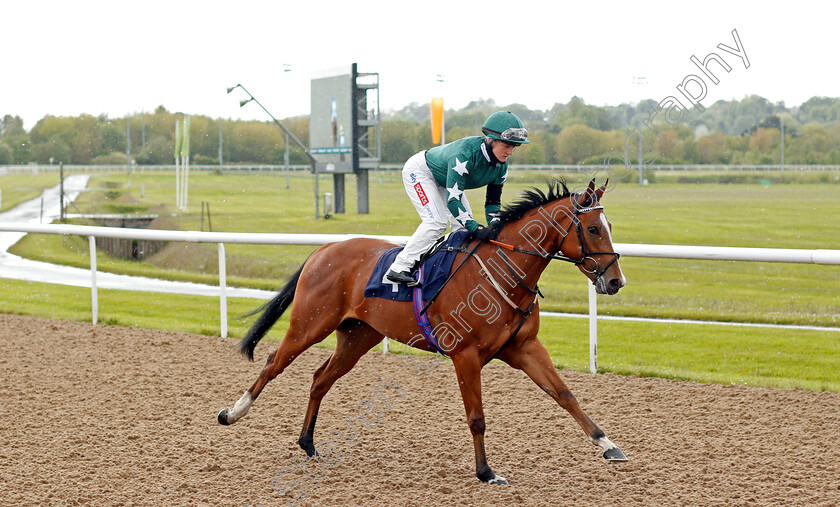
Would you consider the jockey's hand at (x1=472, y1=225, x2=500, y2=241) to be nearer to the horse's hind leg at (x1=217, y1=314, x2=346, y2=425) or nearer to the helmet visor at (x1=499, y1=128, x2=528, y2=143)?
the helmet visor at (x1=499, y1=128, x2=528, y2=143)

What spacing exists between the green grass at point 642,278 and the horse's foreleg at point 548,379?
2376 millimetres

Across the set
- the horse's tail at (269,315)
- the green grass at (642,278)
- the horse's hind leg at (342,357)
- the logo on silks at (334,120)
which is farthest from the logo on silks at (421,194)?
the logo on silks at (334,120)

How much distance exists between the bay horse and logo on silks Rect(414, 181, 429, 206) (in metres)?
0.35

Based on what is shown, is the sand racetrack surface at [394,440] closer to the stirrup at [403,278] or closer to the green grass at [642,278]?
the stirrup at [403,278]

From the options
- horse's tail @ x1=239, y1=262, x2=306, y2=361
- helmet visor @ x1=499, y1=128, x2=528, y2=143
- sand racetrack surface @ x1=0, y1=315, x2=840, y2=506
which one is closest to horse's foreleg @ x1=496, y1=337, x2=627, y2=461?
sand racetrack surface @ x1=0, y1=315, x2=840, y2=506

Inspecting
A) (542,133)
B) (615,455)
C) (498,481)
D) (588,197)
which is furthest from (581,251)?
(542,133)

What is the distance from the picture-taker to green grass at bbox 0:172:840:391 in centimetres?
709

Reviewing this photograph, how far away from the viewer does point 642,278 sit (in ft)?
45.1

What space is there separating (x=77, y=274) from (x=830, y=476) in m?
12.4

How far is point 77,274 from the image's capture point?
13.4m

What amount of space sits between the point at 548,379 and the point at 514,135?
1.22 metres

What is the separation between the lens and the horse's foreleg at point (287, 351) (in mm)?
4402

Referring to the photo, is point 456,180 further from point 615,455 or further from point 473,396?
point 615,455

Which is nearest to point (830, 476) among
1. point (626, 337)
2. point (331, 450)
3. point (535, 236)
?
point (535, 236)
